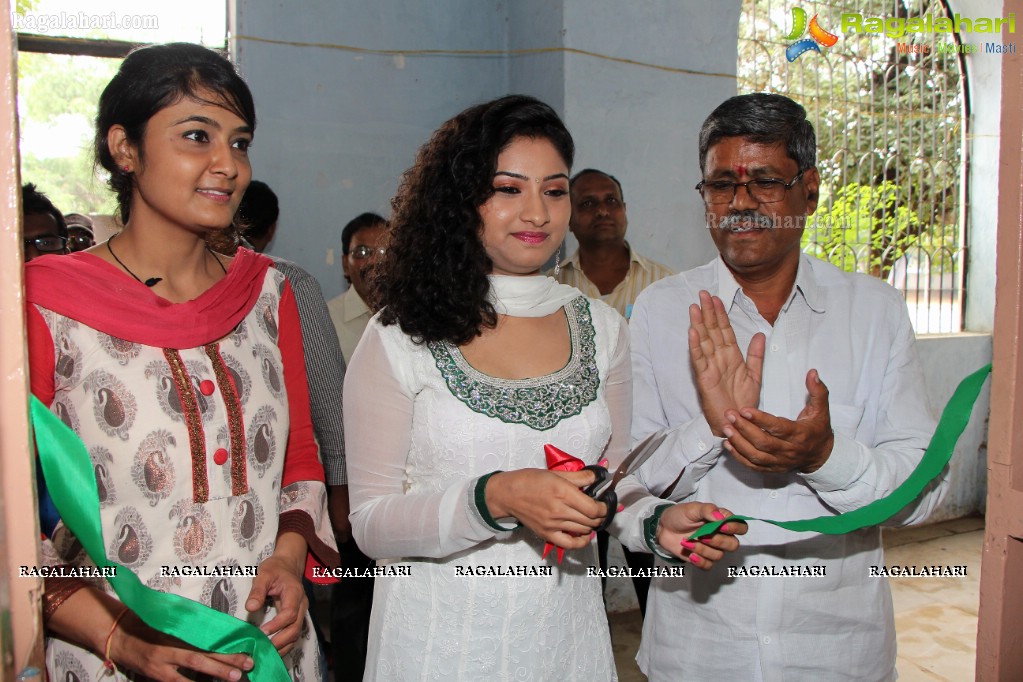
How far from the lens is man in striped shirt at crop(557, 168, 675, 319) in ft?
12.8

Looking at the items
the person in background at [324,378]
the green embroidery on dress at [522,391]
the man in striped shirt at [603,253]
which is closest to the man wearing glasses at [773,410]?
the green embroidery on dress at [522,391]

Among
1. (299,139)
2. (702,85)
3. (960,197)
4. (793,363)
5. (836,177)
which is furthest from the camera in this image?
(960,197)

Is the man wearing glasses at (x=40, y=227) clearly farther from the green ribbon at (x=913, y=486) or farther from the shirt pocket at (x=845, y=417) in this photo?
the shirt pocket at (x=845, y=417)

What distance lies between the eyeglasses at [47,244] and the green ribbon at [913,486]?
2425 mm

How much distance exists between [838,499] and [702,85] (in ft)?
12.2

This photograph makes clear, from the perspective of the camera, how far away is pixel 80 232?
3934mm

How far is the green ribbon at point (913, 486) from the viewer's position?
1.29 metres

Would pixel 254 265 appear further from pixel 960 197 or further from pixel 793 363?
pixel 960 197

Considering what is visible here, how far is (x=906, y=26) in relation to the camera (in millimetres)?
5625

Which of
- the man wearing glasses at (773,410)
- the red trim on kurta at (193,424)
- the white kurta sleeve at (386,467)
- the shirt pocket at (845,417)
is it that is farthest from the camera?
the shirt pocket at (845,417)

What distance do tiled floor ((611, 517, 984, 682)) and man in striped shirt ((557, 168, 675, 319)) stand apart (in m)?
1.79

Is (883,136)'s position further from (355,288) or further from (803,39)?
(355,288)

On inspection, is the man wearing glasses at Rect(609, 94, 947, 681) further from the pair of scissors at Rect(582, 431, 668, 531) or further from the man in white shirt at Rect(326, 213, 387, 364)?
the man in white shirt at Rect(326, 213, 387, 364)

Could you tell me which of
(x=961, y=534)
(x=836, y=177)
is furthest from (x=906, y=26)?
(x=961, y=534)
